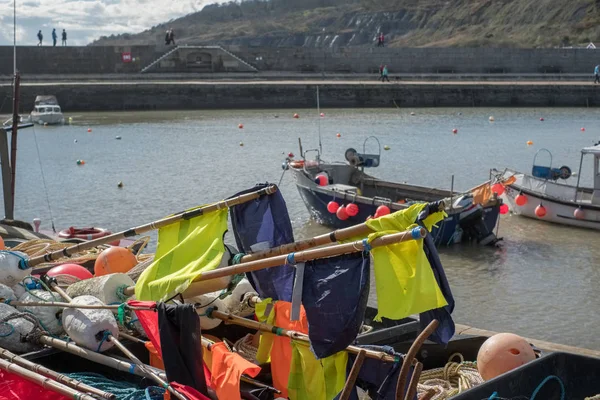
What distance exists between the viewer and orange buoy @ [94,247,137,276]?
8352 mm

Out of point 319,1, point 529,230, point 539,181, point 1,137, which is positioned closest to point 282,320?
point 1,137

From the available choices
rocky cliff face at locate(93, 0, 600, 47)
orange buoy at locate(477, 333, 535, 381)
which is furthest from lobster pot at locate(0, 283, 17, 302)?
rocky cliff face at locate(93, 0, 600, 47)

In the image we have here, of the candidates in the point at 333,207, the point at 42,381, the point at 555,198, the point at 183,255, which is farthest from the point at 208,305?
the point at 555,198

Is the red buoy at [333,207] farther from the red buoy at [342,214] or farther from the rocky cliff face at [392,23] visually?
the rocky cliff face at [392,23]

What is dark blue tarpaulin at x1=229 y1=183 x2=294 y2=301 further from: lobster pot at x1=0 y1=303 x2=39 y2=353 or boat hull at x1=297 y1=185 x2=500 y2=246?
boat hull at x1=297 y1=185 x2=500 y2=246

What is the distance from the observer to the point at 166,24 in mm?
134375

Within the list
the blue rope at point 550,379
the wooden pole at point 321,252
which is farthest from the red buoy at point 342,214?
the wooden pole at point 321,252

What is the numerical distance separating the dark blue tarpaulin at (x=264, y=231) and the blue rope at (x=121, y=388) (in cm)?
115

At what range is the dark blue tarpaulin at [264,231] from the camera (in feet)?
20.2

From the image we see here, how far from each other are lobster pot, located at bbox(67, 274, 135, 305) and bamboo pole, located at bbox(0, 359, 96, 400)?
96 centimetres

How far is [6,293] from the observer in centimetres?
677

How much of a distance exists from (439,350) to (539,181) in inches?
445

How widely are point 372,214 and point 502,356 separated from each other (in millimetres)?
9342

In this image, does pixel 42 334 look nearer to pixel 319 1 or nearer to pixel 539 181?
pixel 539 181
